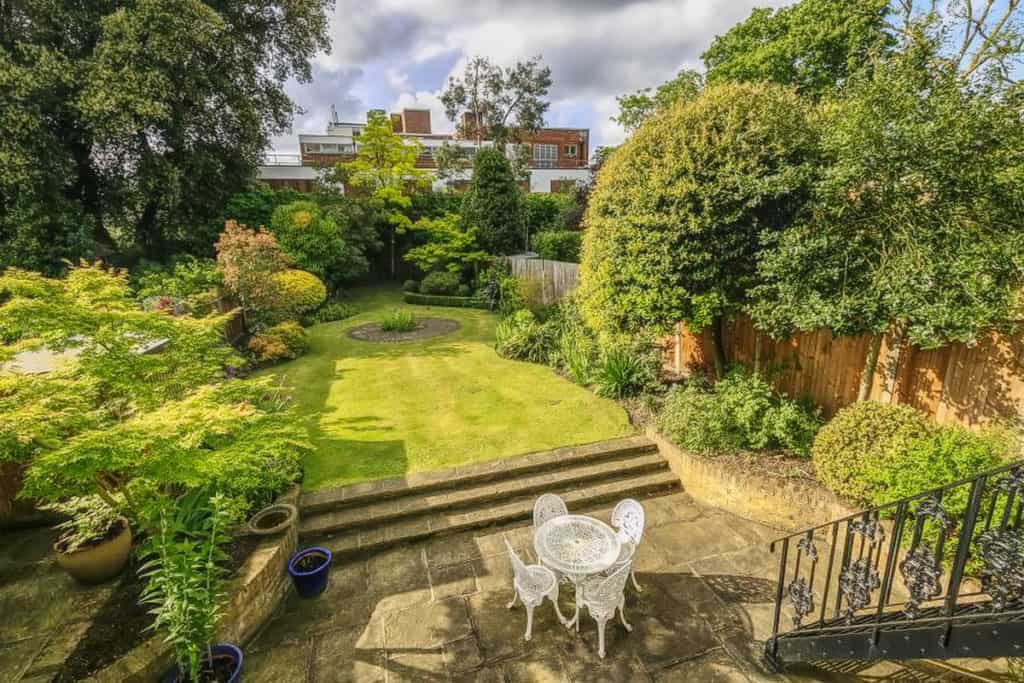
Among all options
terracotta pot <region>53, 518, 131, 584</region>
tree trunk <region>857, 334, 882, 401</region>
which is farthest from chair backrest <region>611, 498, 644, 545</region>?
terracotta pot <region>53, 518, 131, 584</region>

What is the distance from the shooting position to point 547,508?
186 inches

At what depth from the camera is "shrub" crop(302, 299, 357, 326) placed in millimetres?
14992

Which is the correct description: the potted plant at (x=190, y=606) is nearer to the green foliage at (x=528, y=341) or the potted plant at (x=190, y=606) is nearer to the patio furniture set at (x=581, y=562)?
the patio furniture set at (x=581, y=562)

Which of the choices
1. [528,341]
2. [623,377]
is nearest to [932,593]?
[623,377]

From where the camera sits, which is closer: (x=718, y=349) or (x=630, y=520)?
(x=630, y=520)

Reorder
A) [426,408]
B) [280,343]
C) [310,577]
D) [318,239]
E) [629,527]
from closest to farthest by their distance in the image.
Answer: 1. [310,577]
2. [629,527]
3. [426,408]
4. [280,343]
5. [318,239]

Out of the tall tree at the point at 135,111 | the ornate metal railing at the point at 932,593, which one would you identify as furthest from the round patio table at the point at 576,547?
the tall tree at the point at 135,111

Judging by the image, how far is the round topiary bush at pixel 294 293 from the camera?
12.2m

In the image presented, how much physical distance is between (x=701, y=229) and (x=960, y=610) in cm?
440

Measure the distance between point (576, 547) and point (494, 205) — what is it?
581 inches

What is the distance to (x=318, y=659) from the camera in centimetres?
390

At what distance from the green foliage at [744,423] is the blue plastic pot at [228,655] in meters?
5.40

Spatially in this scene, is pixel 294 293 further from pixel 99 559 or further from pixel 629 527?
pixel 629 527

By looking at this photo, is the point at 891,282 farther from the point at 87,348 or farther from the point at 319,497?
the point at 87,348
